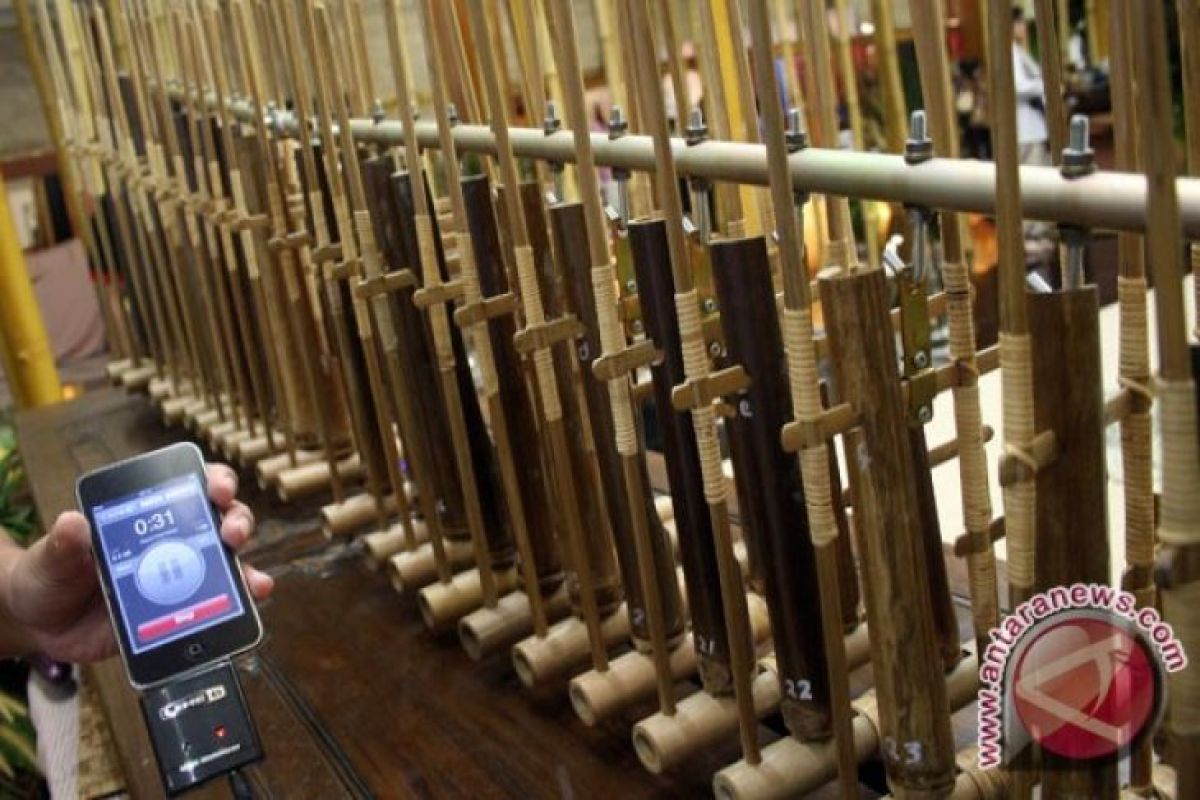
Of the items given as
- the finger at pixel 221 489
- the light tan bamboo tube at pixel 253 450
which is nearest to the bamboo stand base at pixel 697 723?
the finger at pixel 221 489

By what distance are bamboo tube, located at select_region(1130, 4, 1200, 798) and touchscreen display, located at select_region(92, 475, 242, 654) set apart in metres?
0.70

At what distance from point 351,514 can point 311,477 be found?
20 centimetres

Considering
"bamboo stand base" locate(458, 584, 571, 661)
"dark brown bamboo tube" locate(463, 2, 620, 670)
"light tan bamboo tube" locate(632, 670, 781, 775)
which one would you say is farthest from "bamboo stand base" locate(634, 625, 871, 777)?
"bamboo stand base" locate(458, 584, 571, 661)

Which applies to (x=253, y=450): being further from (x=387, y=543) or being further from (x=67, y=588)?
(x=67, y=588)

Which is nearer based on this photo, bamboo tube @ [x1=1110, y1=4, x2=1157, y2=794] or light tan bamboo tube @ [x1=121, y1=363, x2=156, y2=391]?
bamboo tube @ [x1=1110, y1=4, x2=1157, y2=794]

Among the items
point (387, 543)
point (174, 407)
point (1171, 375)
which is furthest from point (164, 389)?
point (1171, 375)

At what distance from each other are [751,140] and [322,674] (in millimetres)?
792

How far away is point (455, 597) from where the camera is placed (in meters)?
1.40

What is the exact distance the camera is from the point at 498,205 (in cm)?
119

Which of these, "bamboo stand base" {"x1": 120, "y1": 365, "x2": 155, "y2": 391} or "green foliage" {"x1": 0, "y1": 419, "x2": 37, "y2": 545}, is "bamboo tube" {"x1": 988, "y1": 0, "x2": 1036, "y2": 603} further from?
"green foliage" {"x1": 0, "y1": 419, "x2": 37, "y2": 545}

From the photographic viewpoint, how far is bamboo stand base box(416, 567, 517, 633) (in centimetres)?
139

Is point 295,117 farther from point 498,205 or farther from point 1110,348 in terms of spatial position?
point 1110,348

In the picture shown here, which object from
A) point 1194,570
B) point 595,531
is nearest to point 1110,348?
point 595,531

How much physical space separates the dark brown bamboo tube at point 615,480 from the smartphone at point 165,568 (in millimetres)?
335
